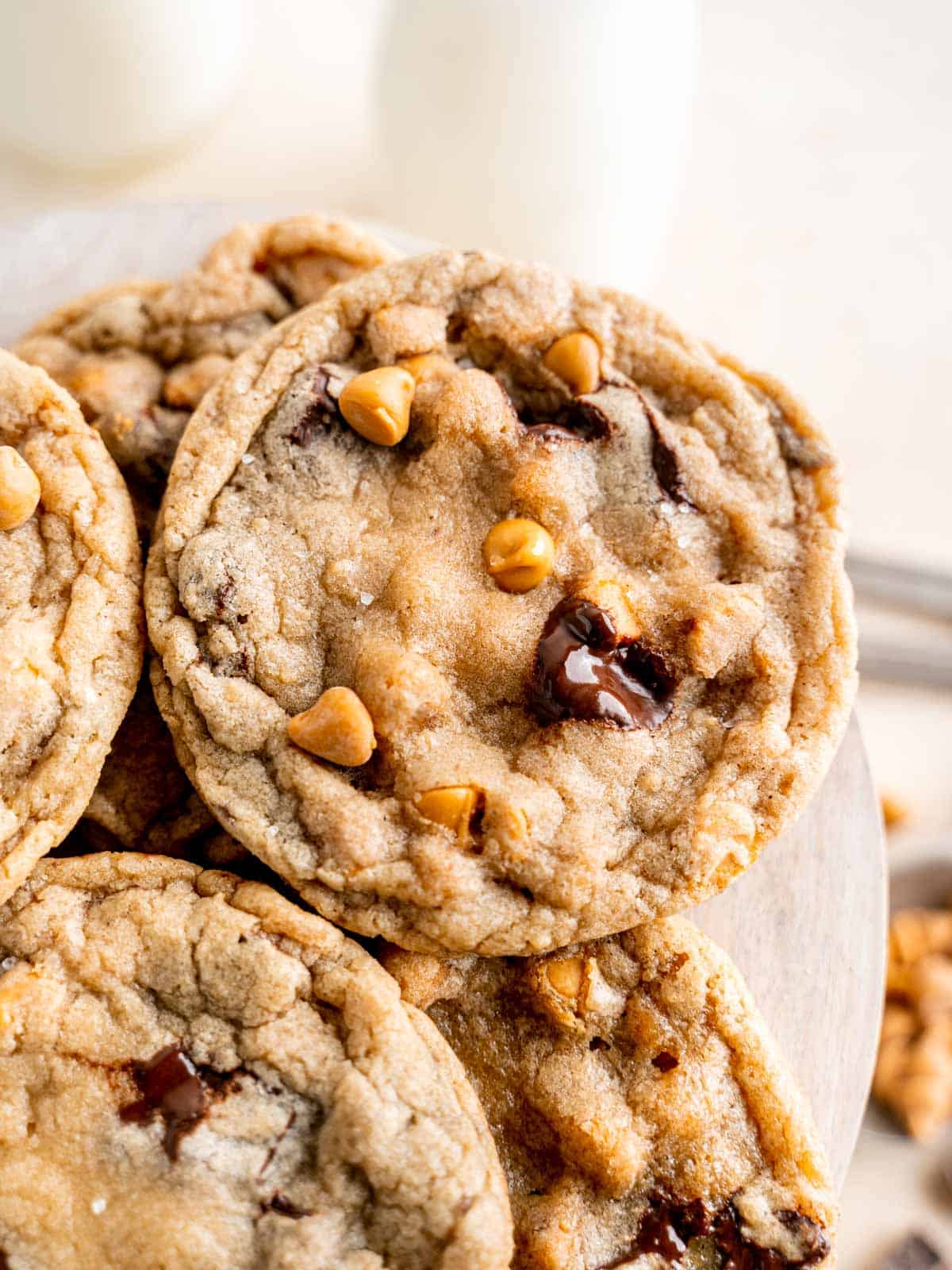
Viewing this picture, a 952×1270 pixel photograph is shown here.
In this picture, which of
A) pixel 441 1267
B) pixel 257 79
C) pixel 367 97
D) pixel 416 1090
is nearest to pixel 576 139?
pixel 367 97

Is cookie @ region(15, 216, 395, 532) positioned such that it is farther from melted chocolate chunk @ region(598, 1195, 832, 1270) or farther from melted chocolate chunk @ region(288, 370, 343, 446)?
melted chocolate chunk @ region(598, 1195, 832, 1270)

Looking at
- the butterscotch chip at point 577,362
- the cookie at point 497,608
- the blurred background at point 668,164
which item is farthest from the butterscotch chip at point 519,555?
the blurred background at point 668,164

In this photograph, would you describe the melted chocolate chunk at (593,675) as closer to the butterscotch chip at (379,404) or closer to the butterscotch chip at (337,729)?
the butterscotch chip at (337,729)

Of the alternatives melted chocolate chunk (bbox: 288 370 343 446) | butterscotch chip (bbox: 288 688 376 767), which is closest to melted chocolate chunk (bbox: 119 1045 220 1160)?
butterscotch chip (bbox: 288 688 376 767)

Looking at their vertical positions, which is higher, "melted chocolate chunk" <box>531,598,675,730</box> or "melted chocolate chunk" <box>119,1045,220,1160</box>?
"melted chocolate chunk" <box>531,598,675,730</box>

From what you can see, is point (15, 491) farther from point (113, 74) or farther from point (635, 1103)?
point (113, 74)

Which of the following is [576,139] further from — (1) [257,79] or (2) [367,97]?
(1) [257,79]
